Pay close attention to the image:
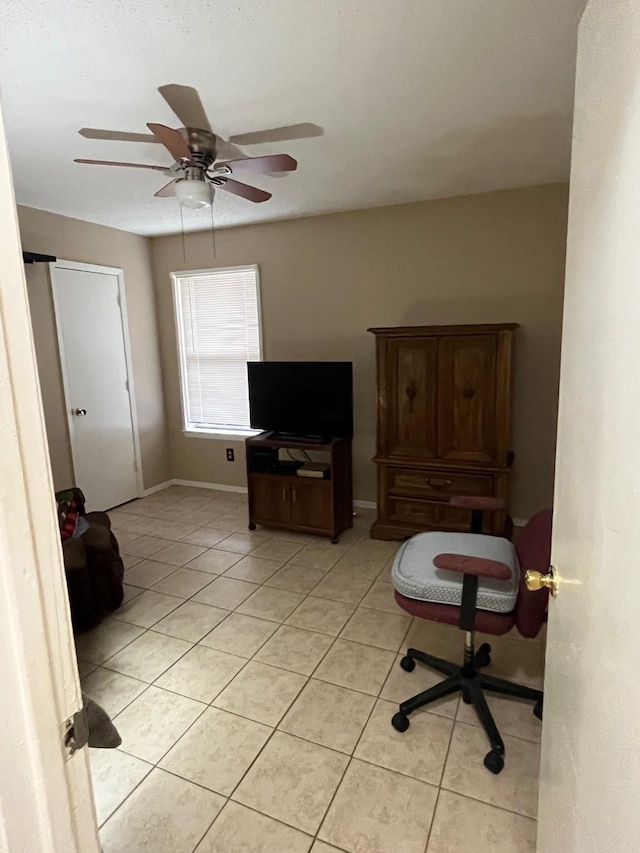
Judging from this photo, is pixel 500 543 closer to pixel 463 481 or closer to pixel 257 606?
pixel 463 481

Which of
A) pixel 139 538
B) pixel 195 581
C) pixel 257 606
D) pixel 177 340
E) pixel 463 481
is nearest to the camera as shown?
pixel 257 606

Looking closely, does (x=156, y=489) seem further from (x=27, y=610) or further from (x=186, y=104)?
(x=27, y=610)

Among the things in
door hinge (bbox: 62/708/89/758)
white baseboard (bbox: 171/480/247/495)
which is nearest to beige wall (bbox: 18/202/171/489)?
white baseboard (bbox: 171/480/247/495)

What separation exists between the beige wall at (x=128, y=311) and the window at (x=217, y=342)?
1.00 ft

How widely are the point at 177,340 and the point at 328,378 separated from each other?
1.98 meters

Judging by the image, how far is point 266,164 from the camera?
2.15m

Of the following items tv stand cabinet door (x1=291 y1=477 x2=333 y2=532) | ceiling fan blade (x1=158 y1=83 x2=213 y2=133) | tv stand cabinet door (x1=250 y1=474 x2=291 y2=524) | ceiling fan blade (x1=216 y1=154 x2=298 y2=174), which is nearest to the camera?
ceiling fan blade (x1=158 y1=83 x2=213 y2=133)

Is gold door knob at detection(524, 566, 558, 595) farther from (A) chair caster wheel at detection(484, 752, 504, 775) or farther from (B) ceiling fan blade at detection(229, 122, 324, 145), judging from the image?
(B) ceiling fan blade at detection(229, 122, 324, 145)

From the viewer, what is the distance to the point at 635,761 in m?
0.62

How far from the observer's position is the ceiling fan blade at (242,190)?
2441 mm

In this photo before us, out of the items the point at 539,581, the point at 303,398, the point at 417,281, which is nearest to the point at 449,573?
the point at 539,581

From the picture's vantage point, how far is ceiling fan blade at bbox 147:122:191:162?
1.81 m

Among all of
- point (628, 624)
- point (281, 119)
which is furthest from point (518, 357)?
point (628, 624)

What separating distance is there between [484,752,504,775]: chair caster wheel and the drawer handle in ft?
6.08
